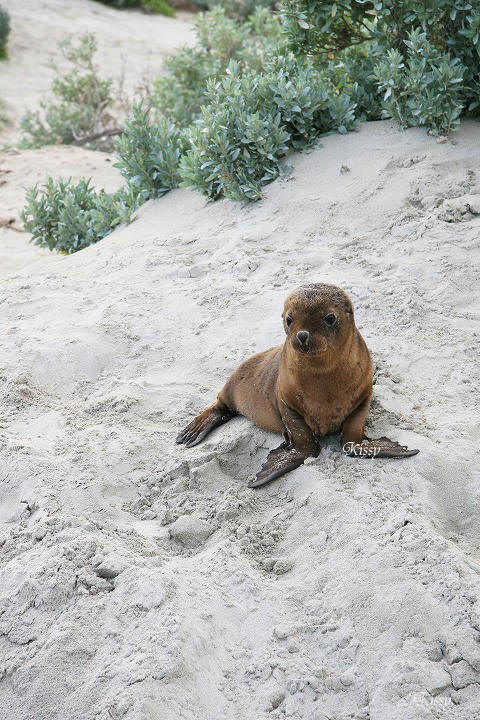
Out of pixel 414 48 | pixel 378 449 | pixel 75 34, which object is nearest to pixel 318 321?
pixel 378 449

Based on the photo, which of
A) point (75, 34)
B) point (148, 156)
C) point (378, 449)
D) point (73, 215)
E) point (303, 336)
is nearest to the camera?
point (303, 336)

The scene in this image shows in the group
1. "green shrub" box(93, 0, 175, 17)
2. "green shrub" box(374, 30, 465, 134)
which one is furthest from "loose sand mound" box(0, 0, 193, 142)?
"green shrub" box(374, 30, 465, 134)

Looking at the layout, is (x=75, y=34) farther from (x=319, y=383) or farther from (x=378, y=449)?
(x=378, y=449)

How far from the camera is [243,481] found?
3.70m

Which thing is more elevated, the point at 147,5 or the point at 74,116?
the point at 147,5

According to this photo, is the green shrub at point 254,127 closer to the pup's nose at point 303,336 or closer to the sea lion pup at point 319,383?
the sea lion pup at point 319,383

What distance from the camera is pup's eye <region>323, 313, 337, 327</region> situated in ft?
11.4

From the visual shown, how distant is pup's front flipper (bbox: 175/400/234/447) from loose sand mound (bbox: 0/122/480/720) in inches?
2.7

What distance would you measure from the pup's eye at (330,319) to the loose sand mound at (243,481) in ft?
1.96

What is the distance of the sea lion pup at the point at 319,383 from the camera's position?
11.5ft

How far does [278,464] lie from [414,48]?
3.57 m

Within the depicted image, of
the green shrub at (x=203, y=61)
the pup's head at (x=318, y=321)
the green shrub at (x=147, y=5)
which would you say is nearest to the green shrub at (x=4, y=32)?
the green shrub at (x=147, y=5)

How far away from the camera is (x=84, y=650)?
272cm

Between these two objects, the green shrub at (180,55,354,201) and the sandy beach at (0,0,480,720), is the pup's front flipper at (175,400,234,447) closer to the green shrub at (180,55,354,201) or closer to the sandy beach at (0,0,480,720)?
the sandy beach at (0,0,480,720)
